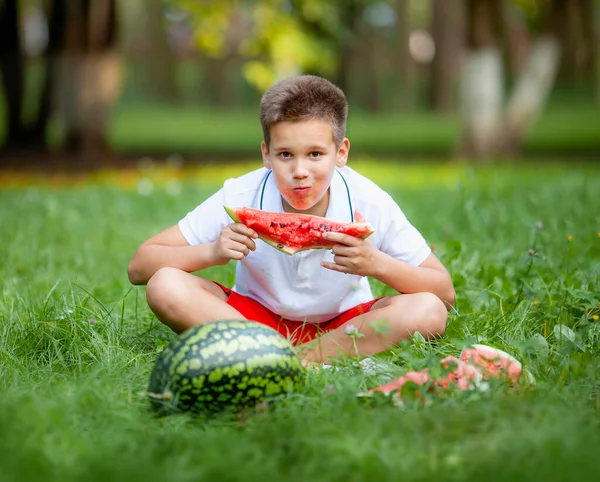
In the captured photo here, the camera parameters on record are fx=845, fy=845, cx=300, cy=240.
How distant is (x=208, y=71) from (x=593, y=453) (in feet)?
142

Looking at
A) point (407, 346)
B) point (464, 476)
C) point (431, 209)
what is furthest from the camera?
point (431, 209)

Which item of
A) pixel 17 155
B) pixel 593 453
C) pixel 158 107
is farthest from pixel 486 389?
pixel 158 107

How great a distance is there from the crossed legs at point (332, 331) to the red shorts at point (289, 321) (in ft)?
0.43

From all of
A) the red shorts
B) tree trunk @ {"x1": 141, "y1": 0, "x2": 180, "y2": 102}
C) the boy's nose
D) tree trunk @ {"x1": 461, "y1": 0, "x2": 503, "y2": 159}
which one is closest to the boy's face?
the boy's nose

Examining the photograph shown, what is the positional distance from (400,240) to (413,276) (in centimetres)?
20

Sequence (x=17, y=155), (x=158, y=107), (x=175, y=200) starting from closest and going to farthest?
1. (x=175, y=200)
2. (x=17, y=155)
3. (x=158, y=107)

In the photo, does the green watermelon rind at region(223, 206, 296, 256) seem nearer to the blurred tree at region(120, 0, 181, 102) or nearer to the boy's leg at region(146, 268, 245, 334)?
the boy's leg at region(146, 268, 245, 334)

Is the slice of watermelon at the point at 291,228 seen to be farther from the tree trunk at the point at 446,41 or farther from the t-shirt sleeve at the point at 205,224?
the tree trunk at the point at 446,41

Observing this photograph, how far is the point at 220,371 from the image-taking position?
315 centimetres

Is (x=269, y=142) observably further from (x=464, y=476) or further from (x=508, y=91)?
(x=508, y=91)

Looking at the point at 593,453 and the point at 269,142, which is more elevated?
the point at 269,142

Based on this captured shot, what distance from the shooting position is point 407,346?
12.4ft

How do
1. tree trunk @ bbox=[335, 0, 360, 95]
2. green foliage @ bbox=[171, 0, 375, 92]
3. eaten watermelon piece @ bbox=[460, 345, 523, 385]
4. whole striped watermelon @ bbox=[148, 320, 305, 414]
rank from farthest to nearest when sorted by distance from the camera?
tree trunk @ bbox=[335, 0, 360, 95] < green foliage @ bbox=[171, 0, 375, 92] < eaten watermelon piece @ bbox=[460, 345, 523, 385] < whole striped watermelon @ bbox=[148, 320, 305, 414]

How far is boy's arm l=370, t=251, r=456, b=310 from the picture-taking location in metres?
3.82
